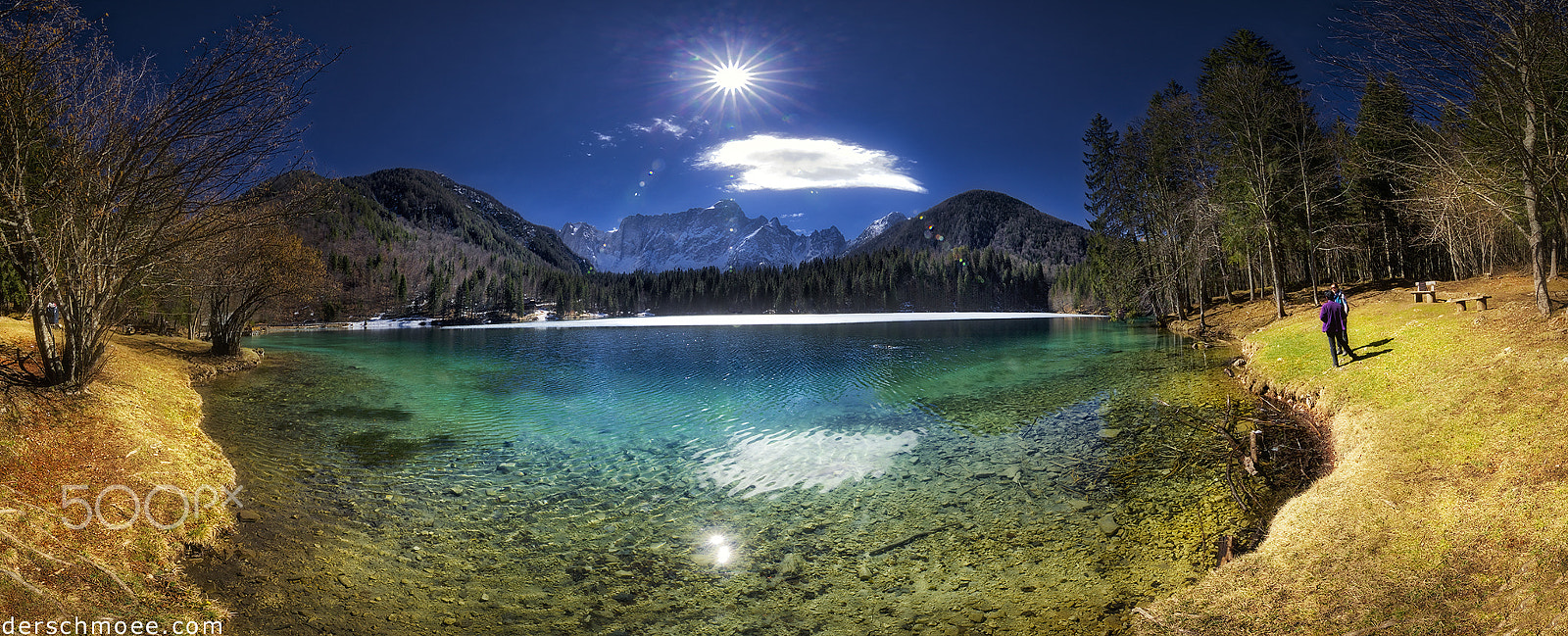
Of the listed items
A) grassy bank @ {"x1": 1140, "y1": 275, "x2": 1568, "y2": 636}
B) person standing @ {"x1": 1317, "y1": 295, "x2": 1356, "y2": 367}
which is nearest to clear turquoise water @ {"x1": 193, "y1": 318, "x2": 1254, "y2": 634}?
grassy bank @ {"x1": 1140, "y1": 275, "x2": 1568, "y2": 636}

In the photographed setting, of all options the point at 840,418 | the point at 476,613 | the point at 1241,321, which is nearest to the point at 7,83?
the point at 476,613

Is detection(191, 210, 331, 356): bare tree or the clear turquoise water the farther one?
detection(191, 210, 331, 356): bare tree

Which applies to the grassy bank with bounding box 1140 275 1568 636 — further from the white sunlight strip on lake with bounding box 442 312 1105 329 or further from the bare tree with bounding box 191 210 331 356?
the white sunlight strip on lake with bounding box 442 312 1105 329

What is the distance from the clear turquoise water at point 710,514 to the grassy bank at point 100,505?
0.65m

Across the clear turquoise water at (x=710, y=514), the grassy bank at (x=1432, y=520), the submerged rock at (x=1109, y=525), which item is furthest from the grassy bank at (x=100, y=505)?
the submerged rock at (x=1109, y=525)

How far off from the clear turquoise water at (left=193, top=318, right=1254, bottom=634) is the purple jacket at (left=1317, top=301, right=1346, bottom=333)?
3.54 m

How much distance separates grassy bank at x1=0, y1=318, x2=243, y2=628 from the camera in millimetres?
5637

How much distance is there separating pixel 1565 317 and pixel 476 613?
2300cm

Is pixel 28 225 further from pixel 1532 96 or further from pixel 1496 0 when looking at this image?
pixel 1532 96

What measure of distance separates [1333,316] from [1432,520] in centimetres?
1233

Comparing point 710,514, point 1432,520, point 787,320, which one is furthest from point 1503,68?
point 787,320

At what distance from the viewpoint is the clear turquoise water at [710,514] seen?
279 inches

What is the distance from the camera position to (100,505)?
7.65 metres

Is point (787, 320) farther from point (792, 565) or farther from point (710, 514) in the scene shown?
point (792, 565)
